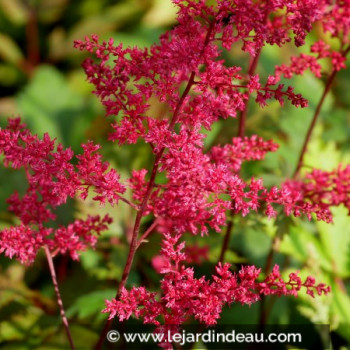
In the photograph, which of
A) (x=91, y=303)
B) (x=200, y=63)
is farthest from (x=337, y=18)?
(x=91, y=303)

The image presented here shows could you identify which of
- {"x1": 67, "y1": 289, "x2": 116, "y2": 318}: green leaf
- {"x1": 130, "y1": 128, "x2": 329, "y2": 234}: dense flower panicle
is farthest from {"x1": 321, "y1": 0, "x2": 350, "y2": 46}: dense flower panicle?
{"x1": 67, "y1": 289, "x2": 116, "y2": 318}: green leaf

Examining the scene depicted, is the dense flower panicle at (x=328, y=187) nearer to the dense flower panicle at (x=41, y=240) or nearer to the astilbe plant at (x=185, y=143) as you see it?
the astilbe plant at (x=185, y=143)

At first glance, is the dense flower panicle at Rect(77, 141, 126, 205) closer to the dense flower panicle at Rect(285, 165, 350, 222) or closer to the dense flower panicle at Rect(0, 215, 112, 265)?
the dense flower panicle at Rect(0, 215, 112, 265)

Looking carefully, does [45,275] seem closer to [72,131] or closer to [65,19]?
[72,131]

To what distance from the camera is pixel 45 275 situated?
275cm

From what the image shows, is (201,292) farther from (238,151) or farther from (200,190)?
→ (238,151)

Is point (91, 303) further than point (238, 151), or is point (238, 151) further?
point (91, 303)

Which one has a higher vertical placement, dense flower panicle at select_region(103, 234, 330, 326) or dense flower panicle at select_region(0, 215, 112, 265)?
dense flower panicle at select_region(0, 215, 112, 265)

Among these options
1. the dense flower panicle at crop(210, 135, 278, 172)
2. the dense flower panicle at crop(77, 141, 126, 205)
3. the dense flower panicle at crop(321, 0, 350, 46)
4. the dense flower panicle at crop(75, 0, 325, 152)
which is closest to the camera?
the dense flower panicle at crop(75, 0, 325, 152)

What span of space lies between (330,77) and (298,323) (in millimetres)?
995

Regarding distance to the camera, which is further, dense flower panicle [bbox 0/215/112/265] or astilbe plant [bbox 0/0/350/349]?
dense flower panicle [bbox 0/215/112/265]

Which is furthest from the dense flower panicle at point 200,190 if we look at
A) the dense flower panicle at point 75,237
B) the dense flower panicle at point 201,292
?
the dense flower panicle at point 75,237

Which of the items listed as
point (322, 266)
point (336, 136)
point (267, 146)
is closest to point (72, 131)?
point (336, 136)

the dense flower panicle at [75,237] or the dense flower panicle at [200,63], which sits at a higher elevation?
the dense flower panicle at [200,63]
